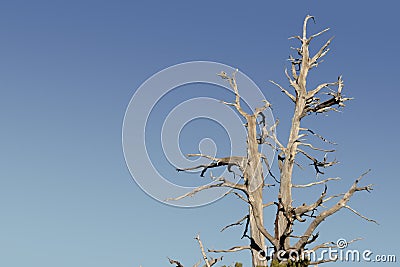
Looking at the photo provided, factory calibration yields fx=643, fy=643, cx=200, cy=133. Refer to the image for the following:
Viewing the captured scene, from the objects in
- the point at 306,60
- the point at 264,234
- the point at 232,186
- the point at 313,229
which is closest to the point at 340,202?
the point at 313,229

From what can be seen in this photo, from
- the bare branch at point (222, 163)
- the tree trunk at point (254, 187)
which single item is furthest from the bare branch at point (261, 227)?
the bare branch at point (222, 163)

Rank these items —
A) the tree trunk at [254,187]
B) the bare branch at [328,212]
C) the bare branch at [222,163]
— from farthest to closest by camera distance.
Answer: the bare branch at [222,163] → the tree trunk at [254,187] → the bare branch at [328,212]

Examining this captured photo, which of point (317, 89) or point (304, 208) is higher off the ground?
point (317, 89)

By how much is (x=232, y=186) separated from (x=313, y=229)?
10.5ft

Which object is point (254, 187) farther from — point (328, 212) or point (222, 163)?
point (328, 212)

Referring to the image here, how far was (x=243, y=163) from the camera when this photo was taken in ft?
67.6

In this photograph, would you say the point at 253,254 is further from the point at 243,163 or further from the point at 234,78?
the point at 234,78

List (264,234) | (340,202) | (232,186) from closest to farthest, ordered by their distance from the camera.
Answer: (340,202), (264,234), (232,186)

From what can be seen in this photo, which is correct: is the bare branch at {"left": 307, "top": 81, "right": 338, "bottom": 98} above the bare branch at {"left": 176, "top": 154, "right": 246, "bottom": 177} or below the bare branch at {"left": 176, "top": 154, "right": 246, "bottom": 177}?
above

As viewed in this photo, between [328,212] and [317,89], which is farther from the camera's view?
[317,89]

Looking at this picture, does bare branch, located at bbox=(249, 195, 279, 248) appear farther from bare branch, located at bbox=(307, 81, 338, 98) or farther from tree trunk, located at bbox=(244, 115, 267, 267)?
bare branch, located at bbox=(307, 81, 338, 98)

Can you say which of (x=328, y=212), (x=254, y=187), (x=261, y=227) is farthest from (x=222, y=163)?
(x=328, y=212)

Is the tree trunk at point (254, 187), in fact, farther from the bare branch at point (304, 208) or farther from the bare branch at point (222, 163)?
the bare branch at point (304, 208)

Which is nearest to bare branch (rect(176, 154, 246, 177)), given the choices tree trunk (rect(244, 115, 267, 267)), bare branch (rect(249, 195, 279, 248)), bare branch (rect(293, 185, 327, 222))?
tree trunk (rect(244, 115, 267, 267))
